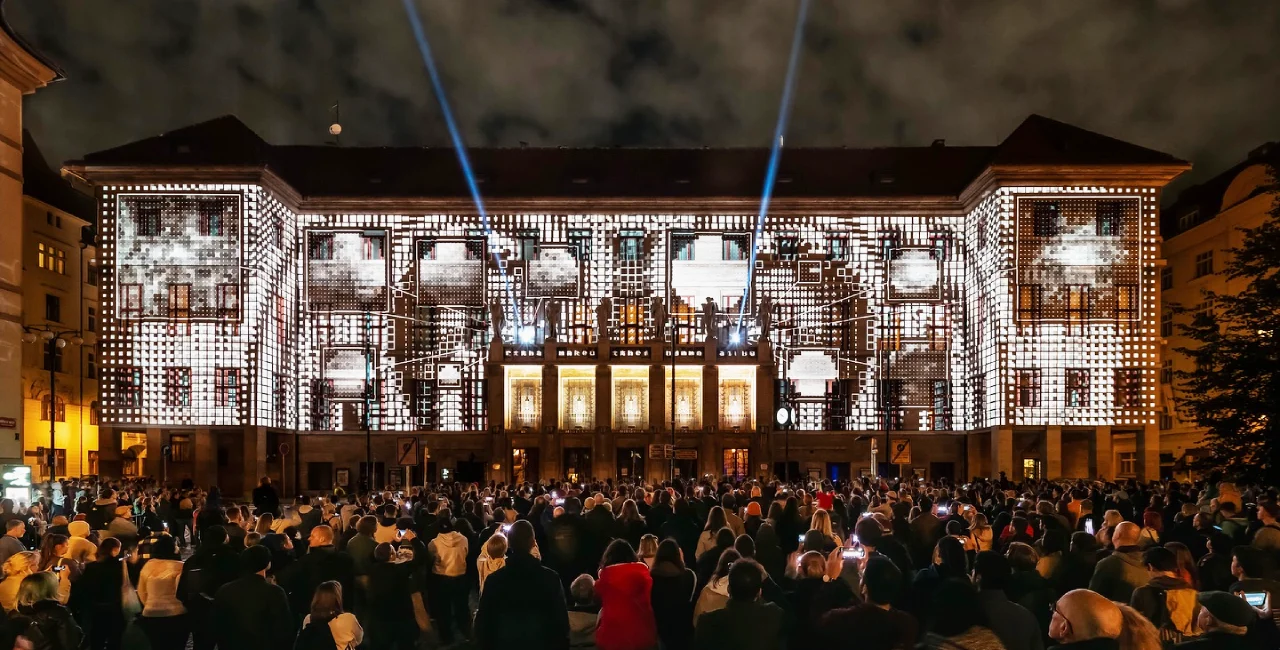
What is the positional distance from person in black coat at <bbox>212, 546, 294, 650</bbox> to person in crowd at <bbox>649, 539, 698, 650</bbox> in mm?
3021

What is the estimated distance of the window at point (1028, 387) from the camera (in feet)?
207

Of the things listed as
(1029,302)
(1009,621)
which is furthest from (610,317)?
(1009,621)

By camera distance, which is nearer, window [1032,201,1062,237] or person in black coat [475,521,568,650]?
person in black coat [475,521,568,650]

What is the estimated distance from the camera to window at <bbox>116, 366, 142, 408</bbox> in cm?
6294

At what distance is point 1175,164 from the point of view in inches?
2530

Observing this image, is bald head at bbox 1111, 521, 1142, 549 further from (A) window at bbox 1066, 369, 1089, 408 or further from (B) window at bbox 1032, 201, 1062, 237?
(A) window at bbox 1066, 369, 1089, 408

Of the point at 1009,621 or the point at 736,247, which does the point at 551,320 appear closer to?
the point at 736,247

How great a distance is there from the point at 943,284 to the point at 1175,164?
12695mm

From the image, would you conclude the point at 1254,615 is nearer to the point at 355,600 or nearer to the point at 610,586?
the point at 610,586

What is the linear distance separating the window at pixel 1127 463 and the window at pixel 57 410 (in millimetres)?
56164

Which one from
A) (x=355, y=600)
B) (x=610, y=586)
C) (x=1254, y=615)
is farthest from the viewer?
(x=355, y=600)

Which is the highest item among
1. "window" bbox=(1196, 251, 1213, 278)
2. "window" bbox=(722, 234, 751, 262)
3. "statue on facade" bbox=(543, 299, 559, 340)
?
"window" bbox=(722, 234, 751, 262)

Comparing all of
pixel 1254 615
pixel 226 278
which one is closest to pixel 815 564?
pixel 1254 615

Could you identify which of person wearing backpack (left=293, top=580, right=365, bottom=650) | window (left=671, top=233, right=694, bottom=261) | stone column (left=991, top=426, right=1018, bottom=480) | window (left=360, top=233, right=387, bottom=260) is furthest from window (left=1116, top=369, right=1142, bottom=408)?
person wearing backpack (left=293, top=580, right=365, bottom=650)
